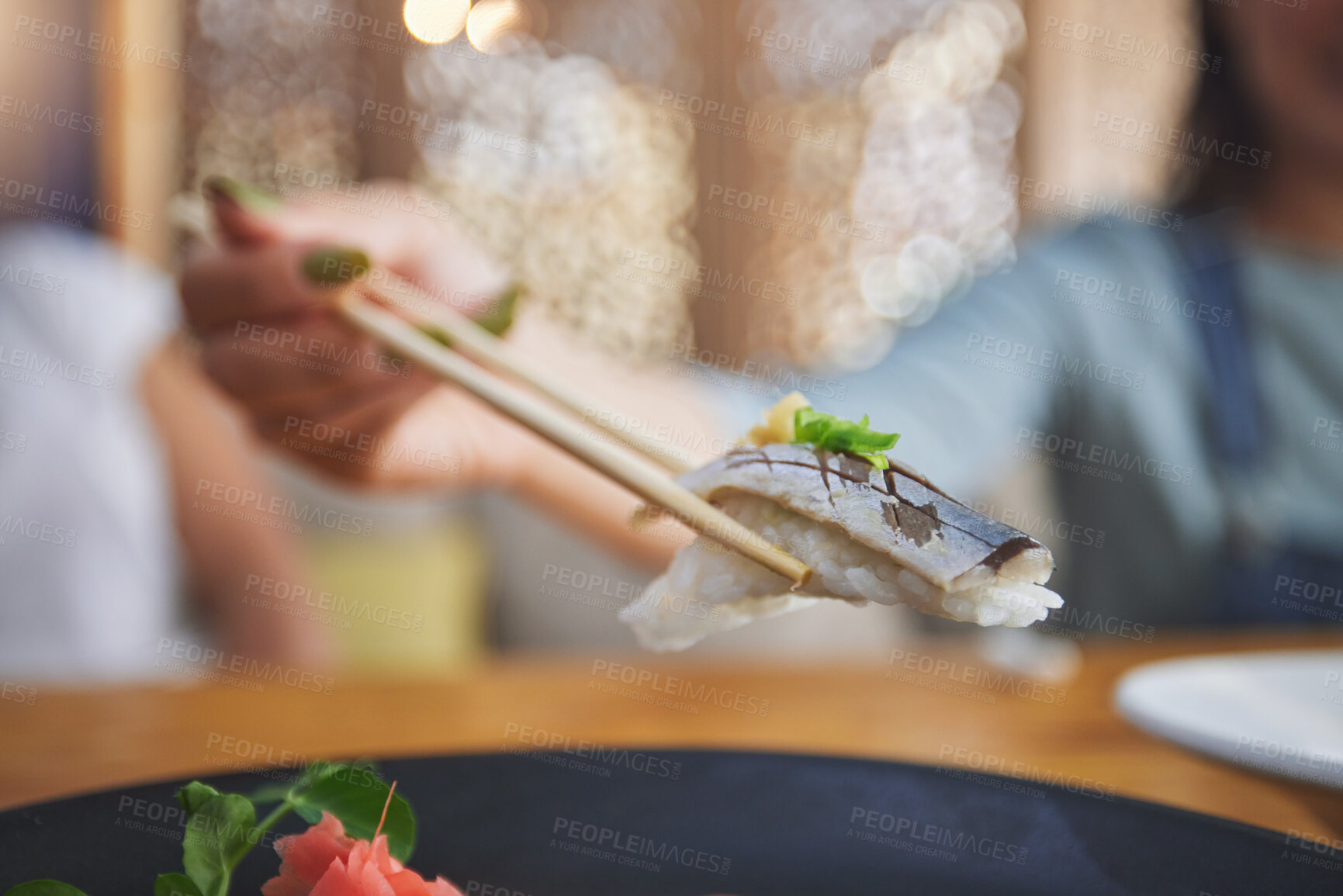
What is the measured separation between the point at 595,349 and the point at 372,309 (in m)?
2.56

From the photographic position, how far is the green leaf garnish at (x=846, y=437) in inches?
19.2

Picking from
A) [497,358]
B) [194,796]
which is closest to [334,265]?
[497,358]

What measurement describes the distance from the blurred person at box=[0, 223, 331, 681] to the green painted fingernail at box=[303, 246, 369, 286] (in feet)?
4.77

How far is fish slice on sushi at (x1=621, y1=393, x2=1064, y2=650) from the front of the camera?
0.45m

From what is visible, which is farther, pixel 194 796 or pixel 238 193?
pixel 238 193

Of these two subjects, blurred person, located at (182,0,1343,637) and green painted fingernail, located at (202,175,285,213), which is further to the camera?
blurred person, located at (182,0,1343,637)

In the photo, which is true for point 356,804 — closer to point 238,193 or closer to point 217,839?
point 217,839

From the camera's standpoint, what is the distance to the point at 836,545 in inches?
19.9

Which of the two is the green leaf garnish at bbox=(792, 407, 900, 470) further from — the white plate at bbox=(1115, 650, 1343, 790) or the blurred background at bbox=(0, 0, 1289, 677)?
the blurred background at bbox=(0, 0, 1289, 677)

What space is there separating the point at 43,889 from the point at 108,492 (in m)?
2.08

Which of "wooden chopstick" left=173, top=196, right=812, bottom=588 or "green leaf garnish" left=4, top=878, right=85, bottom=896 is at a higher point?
"wooden chopstick" left=173, top=196, right=812, bottom=588

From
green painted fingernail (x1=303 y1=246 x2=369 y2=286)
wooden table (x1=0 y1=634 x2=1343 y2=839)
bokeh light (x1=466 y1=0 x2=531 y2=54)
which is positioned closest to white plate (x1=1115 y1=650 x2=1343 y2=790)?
wooden table (x1=0 y1=634 x2=1343 y2=839)

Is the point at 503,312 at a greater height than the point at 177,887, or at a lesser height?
greater

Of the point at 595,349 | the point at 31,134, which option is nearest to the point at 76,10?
the point at 31,134
